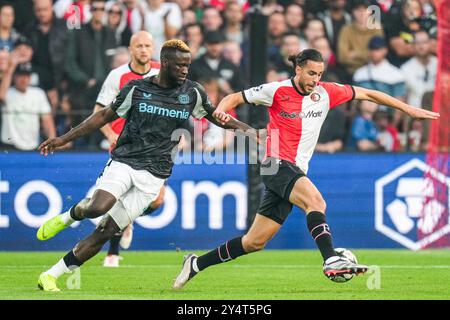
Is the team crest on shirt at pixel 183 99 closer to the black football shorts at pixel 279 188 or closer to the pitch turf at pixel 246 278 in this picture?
the black football shorts at pixel 279 188

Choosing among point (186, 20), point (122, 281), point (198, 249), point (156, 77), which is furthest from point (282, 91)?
point (186, 20)

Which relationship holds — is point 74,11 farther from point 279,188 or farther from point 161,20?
point 279,188

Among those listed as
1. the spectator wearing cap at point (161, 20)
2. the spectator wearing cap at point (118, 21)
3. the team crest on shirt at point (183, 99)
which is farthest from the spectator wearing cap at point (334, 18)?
the team crest on shirt at point (183, 99)

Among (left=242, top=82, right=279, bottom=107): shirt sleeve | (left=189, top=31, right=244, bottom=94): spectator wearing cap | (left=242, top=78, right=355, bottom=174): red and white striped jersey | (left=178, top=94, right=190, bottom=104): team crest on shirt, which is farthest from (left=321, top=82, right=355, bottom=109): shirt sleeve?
(left=189, top=31, right=244, bottom=94): spectator wearing cap

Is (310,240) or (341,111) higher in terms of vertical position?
(341,111)

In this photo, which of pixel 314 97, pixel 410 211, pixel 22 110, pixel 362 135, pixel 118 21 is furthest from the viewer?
pixel 118 21

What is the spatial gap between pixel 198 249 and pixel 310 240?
5.50 ft

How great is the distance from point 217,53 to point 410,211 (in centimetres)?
394

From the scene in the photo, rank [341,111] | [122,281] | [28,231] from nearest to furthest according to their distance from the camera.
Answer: [122,281] → [28,231] → [341,111]

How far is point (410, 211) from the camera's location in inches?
632

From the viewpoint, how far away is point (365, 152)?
53.1 ft

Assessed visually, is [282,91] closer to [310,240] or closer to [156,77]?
[156,77]

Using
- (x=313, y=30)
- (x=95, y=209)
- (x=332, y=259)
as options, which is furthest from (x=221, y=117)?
(x=313, y=30)
